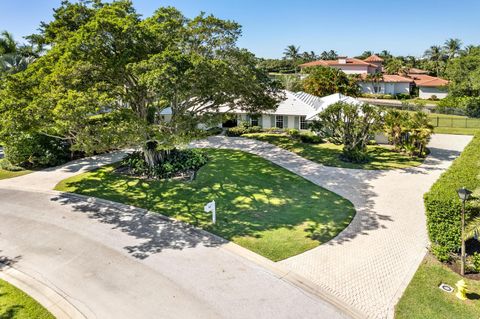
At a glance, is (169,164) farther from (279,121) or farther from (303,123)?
(303,123)

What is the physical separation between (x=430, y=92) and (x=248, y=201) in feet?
189

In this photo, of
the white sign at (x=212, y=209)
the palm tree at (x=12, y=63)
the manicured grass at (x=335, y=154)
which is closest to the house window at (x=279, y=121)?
the manicured grass at (x=335, y=154)

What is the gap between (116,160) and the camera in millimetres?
23562

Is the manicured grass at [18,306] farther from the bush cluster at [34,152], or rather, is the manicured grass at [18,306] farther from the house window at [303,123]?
the house window at [303,123]

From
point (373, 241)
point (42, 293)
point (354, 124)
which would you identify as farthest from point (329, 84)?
point (42, 293)

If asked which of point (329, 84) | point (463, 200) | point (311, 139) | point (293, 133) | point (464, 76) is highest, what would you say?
point (464, 76)

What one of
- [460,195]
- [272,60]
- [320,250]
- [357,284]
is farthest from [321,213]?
[272,60]

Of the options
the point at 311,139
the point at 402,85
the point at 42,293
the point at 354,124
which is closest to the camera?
the point at 42,293

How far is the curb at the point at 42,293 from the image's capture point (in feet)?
27.9

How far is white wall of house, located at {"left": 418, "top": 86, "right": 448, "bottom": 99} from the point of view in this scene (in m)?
58.0

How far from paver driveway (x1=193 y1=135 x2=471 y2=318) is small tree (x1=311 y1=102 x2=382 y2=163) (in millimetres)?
2568

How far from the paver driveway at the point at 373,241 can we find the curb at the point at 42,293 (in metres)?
6.54

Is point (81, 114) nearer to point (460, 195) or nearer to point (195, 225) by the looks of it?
point (195, 225)

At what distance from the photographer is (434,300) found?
8914 millimetres
